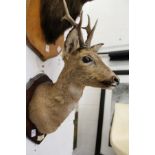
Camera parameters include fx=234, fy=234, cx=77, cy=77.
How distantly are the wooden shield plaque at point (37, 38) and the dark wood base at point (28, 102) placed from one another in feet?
0.24

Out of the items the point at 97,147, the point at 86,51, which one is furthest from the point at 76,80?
the point at 97,147

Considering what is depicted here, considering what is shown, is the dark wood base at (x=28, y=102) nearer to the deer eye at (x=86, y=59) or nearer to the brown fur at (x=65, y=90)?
the brown fur at (x=65, y=90)

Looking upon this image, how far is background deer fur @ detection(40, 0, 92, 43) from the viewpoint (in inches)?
31.5

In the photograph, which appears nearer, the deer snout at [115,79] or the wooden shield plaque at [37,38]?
the deer snout at [115,79]

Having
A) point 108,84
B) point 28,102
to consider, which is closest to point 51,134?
point 28,102

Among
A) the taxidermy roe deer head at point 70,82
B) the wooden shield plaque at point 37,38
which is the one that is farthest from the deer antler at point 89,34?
the wooden shield plaque at point 37,38

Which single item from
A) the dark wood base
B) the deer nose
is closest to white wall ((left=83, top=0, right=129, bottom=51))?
the deer nose

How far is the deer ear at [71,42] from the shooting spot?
2.47ft

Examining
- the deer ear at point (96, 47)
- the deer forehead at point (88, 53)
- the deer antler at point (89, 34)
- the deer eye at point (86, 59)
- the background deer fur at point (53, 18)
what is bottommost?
the deer eye at point (86, 59)

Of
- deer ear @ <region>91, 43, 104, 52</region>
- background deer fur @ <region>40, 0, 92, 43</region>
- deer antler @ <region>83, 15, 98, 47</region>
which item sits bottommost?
deer ear @ <region>91, 43, 104, 52</region>

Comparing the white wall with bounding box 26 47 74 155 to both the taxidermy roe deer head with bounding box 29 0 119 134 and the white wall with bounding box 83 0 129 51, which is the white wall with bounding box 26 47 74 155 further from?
the white wall with bounding box 83 0 129 51
